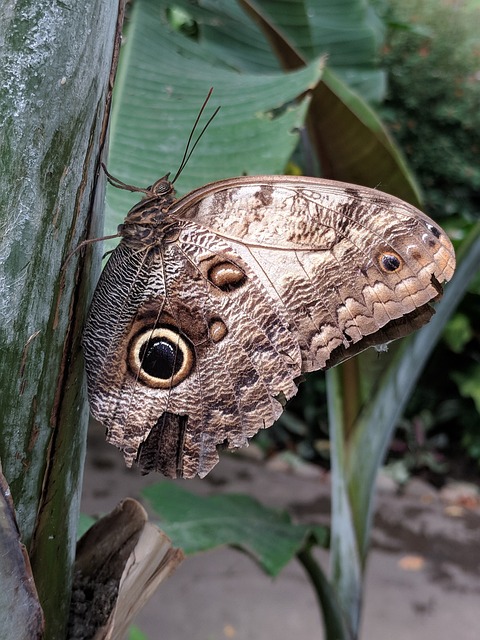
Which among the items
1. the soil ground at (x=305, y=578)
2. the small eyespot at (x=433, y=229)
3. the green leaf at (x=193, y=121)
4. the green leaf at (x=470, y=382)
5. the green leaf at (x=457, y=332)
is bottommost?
the soil ground at (x=305, y=578)

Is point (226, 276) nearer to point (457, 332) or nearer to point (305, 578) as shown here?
point (305, 578)

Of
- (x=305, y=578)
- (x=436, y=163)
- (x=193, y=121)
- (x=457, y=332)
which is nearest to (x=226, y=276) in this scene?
(x=193, y=121)

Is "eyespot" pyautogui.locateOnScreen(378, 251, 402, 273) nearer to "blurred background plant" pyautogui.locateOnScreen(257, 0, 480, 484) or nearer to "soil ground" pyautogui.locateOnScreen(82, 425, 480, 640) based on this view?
"soil ground" pyautogui.locateOnScreen(82, 425, 480, 640)

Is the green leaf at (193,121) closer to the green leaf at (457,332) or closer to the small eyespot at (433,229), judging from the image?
the small eyespot at (433,229)

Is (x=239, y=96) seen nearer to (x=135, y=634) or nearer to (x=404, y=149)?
(x=135, y=634)

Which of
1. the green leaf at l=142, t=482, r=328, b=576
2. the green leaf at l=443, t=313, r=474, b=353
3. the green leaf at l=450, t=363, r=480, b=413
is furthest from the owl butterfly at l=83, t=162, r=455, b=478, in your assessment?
the green leaf at l=450, t=363, r=480, b=413

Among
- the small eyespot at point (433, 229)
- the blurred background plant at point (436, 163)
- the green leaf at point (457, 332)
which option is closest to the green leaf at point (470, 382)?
the blurred background plant at point (436, 163)
